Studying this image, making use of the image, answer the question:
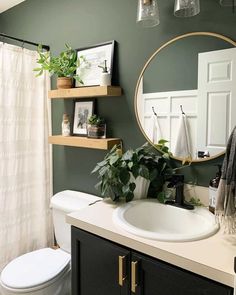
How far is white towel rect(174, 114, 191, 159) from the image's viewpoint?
154 cm

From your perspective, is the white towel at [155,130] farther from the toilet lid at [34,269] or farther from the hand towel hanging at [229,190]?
the toilet lid at [34,269]

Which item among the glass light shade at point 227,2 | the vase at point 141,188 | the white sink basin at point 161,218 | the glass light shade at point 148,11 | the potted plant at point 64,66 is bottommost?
the white sink basin at point 161,218

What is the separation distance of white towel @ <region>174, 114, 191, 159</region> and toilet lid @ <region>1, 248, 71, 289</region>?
1084mm

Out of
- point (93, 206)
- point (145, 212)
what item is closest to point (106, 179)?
point (93, 206)

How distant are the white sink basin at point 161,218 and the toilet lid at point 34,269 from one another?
69 cm

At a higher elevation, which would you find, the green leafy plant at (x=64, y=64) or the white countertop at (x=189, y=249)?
the green leafy plant at (x=64, y=64)

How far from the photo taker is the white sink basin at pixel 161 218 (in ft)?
4.26

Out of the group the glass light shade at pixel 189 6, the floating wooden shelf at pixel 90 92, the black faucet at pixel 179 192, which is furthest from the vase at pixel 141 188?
the glass light shade at pixel 189 6

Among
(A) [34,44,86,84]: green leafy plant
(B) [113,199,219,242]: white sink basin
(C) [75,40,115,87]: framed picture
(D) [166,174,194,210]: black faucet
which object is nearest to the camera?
(B) [113,199,219,242]: white sink basin

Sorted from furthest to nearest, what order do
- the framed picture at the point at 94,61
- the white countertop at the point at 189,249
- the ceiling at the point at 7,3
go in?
1. the ceiling at the point at 7,3
2. the framed picture at the point at 94,61
3. the white countertop at the point at 189,249

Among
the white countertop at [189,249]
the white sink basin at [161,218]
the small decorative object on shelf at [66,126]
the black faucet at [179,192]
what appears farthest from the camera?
the small decorative object on shelf at [66,126]

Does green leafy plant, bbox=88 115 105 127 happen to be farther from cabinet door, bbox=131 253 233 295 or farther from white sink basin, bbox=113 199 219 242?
cabinet door, bbox=131 253 233 295

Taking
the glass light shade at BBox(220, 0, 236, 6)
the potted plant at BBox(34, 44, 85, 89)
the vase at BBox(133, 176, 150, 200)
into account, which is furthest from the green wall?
the vase at BBox(133, 176, 150, 200)

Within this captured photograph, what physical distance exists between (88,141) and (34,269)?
930 millimetres
